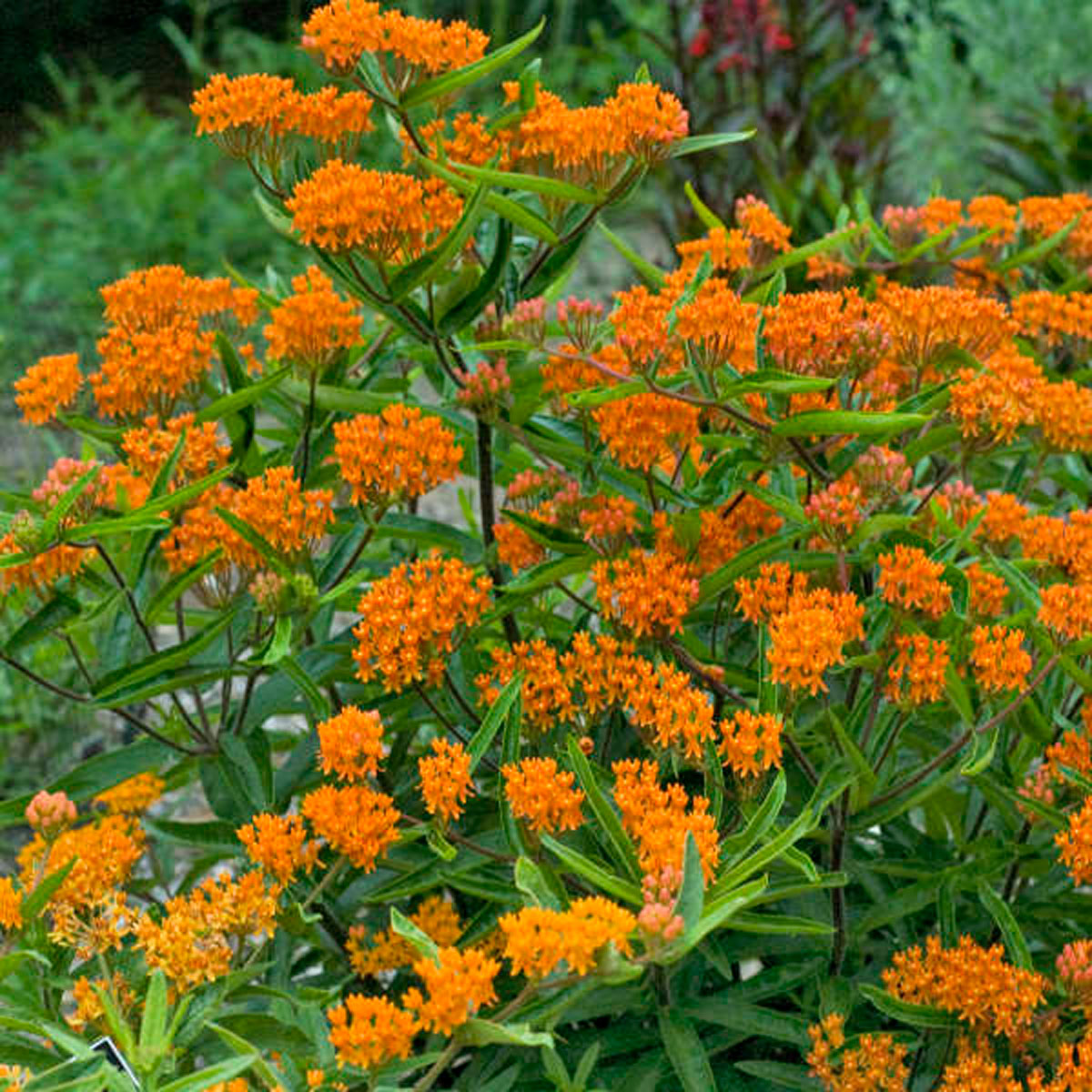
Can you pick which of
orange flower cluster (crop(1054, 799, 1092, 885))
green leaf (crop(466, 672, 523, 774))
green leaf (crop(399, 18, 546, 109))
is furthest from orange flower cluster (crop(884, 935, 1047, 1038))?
green leaf (crop(399, 18, 546, 109))

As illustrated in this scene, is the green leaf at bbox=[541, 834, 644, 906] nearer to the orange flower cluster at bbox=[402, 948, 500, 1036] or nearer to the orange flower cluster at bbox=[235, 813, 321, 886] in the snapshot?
the orange flower cluster at bbox=[402, 948, 500, 1036]

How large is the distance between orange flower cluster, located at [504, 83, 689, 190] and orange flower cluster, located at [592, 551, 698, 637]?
510mm


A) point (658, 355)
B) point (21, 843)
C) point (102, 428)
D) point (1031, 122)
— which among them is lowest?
point (1031, 122)

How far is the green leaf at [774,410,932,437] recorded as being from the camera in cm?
177

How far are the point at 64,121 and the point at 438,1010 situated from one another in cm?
1031

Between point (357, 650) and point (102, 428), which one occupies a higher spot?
point (102, 428)

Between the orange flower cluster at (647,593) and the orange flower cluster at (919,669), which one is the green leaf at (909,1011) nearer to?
the orange flower cluster at (919,669)

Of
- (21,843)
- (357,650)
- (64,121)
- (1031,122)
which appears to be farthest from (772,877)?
(64,121)

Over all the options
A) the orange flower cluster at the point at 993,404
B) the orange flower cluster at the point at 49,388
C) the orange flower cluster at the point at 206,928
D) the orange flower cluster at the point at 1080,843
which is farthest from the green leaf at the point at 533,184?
the orange flower cluster at the point at 1080,843

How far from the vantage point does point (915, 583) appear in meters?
1.78

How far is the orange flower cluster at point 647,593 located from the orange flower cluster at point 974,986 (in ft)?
1.63

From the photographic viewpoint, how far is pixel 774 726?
167 cm

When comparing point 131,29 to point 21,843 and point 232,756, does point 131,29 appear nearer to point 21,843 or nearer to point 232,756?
point 21,843

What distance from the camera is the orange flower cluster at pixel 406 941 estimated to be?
190 cm
